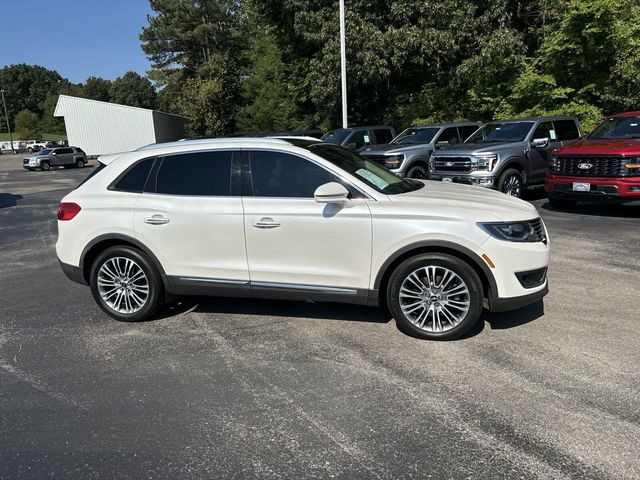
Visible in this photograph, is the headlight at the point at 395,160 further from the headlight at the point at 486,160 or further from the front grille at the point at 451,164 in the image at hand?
the headlight at the point at 486,160

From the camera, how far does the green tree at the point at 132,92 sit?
141625 millimetres

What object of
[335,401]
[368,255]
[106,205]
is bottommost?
[335,401]

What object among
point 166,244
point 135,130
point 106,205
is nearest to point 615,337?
point 166,244

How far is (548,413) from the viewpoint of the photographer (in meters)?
3.27

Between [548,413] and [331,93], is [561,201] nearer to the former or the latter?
[548,413]

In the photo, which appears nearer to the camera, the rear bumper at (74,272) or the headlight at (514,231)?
the headlight at (514,231)

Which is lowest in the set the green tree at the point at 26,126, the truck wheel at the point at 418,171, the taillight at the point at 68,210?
the truck wheel at the point at 418,171

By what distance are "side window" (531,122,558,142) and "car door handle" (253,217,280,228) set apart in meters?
9.36

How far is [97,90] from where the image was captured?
472ft

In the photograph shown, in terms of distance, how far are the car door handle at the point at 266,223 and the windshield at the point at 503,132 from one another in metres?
8.82

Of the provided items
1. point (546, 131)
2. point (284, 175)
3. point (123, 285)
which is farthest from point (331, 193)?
point (546, 131)

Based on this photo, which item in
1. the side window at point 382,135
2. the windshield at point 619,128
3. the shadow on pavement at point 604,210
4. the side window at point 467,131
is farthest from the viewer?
the side window at point 382,135

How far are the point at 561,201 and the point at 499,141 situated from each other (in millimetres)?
1998

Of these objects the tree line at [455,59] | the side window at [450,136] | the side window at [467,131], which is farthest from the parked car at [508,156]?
the tree line at [455,59]
